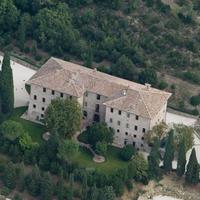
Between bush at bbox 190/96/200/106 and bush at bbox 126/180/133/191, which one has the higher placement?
bush at bbox 190/96/200/106

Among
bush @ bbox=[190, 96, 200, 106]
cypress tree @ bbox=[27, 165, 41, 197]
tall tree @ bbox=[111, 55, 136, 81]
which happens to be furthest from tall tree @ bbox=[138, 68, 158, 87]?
cypress tree @ bbox=[27, 165, 41, 197]

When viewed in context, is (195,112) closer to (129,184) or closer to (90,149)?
(90,149)

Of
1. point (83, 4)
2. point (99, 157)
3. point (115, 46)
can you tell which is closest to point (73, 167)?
point (99, 157)

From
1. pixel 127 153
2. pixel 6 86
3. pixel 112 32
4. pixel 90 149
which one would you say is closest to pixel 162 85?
pixel 112 32

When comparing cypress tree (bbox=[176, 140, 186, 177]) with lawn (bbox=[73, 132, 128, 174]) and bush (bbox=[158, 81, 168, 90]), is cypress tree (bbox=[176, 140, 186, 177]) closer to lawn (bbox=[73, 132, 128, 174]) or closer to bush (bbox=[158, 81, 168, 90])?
lawn (bbox=[73, 132, 128, 174])

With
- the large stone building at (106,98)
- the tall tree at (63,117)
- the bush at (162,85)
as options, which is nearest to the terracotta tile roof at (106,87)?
the large stone building at (106,98)
